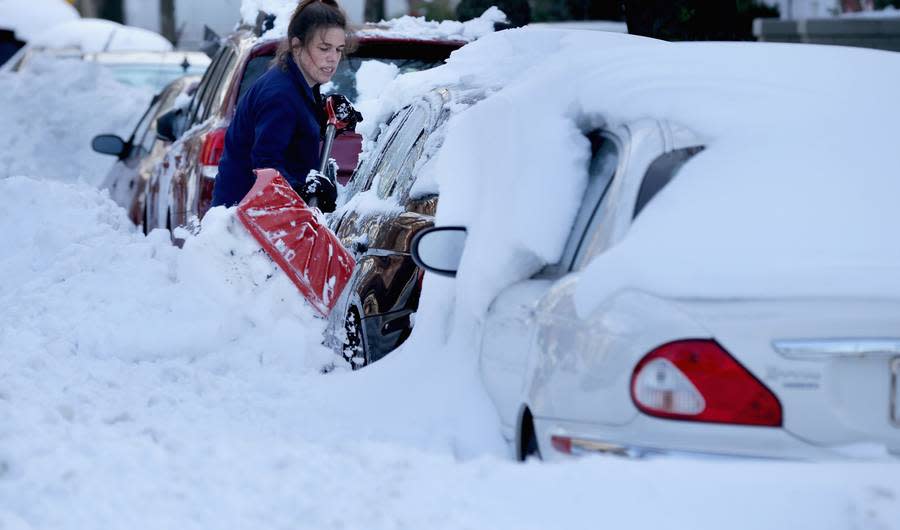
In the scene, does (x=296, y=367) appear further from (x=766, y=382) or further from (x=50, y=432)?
(x=766, y=382)

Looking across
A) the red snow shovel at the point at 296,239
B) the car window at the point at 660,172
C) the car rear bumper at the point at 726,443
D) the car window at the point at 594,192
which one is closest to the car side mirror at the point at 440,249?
the car window at the point at 594,192

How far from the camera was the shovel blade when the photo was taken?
676 cm

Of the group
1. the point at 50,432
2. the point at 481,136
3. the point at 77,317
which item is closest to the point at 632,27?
the point at 77,317

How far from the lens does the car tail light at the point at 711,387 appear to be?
4.03 meters

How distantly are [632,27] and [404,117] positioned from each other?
508 cm

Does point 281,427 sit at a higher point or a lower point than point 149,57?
higher

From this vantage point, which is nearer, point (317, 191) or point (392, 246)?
point (392, 246)

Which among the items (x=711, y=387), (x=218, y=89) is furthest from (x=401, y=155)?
(x=218, y=89)

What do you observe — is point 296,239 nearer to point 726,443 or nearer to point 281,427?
point 281,427

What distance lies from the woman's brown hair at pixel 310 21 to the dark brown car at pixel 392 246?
0.90m

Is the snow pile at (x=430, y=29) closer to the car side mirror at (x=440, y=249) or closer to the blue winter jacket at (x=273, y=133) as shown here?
the blue winter jacket at (x=273, y=133)

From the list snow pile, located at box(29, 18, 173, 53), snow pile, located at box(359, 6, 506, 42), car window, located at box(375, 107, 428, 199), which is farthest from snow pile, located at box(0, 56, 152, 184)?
car window, located at box(375, 107, 428, 199)

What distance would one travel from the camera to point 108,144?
14.0 m

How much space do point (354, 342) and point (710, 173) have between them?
8.75ft
